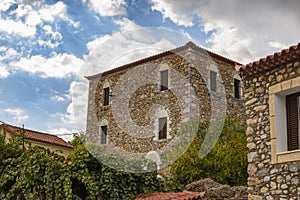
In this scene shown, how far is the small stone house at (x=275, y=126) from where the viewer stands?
8.00 metres

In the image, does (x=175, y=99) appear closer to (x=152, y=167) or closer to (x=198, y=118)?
(x=198, y=118)

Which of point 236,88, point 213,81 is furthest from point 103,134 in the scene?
point 236,88

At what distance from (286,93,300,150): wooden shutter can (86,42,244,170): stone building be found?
11.0m

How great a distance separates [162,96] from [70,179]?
1008 cm

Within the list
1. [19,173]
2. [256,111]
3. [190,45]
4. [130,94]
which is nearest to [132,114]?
[130,94]

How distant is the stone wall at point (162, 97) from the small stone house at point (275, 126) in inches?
418

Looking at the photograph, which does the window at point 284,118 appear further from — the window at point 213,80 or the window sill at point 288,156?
the window at point 213,80

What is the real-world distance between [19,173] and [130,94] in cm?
1065

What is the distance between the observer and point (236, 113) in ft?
70.9

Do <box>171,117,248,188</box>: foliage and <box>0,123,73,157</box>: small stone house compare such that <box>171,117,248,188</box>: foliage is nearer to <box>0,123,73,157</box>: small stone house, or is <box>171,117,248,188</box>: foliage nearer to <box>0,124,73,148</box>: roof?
<box>0,123,73,157</box>: small stone house

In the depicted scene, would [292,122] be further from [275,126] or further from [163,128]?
[163,128]

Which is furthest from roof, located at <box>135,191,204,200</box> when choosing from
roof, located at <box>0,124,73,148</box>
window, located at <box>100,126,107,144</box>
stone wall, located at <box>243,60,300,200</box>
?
roof, located at <box>0,124,73,148</box>

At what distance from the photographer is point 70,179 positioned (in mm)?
11320

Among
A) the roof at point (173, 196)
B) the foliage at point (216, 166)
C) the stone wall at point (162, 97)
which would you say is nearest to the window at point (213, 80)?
the stone wall at point (162, 97)
